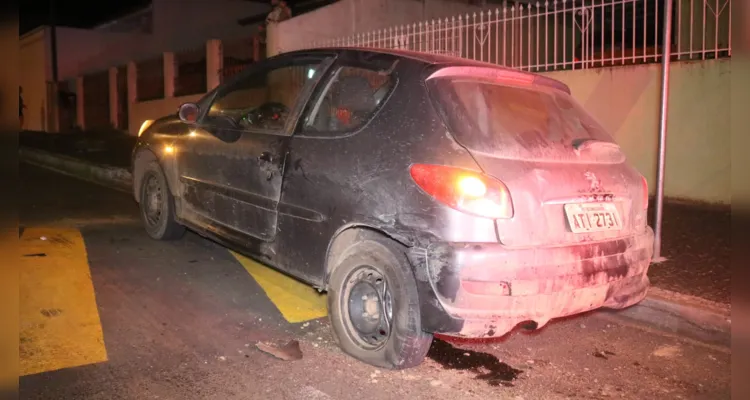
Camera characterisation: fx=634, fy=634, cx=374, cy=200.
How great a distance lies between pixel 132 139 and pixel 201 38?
26.3ft

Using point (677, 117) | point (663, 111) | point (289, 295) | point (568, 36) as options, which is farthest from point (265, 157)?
point (568, 36)

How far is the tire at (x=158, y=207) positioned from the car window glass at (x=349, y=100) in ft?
7.32

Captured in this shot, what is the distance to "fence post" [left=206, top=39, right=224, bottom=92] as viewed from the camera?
1512 cm

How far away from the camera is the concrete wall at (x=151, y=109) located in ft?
54.5

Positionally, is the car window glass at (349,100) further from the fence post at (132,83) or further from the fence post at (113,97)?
the fence post at (113,97)

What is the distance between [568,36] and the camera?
10.1 meters

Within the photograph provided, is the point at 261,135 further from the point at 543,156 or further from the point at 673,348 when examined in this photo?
the point at 673,348

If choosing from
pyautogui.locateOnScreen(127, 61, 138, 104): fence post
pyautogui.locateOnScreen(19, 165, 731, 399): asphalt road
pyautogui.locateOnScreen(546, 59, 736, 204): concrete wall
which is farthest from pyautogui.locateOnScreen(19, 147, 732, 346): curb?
pyautogui.locateOnScreen(127, 61, 138, 104): fence post

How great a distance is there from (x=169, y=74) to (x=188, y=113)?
1299cm

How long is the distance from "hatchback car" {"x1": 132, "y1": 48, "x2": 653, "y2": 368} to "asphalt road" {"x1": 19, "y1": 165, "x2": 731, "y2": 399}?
33 cm

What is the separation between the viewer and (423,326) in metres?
3.29

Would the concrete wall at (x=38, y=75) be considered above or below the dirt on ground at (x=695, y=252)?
above

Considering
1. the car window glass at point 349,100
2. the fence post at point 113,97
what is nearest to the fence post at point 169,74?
the fence post at point 113,97

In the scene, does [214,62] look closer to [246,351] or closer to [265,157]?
[265,157]
